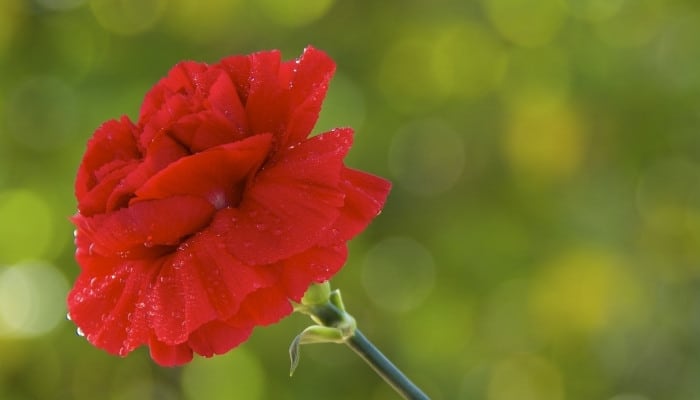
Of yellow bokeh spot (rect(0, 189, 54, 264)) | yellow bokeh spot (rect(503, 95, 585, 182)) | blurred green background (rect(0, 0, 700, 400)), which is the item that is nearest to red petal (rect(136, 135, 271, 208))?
blurred green background (rect(0, 0, 700, 400))

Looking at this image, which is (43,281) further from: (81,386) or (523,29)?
(523,29)

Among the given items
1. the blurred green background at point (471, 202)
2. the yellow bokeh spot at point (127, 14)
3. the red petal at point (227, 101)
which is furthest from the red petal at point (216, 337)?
the yellow bokeh spot at point (127, 14)

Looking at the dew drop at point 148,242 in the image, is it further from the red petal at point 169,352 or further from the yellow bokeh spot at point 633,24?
the yellow bokeh spot at point 633,24

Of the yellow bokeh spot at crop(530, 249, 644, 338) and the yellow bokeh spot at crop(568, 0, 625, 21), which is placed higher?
the yellow bokeh spot at crop(568, 0, 625, 21)

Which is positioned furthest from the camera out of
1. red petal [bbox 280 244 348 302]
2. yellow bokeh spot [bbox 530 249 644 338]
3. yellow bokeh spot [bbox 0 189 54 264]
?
yellow bokeh spot [bbox 0 189 54 264]

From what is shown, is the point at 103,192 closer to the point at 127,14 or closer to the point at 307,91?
the point at 307,91

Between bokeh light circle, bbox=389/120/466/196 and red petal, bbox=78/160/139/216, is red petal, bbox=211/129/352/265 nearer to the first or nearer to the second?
red petal, bbox=78/160/139/216

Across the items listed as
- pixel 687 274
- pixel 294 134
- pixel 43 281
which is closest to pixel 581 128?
pixel 687 274

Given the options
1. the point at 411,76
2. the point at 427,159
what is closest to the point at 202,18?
the point at 411,76
